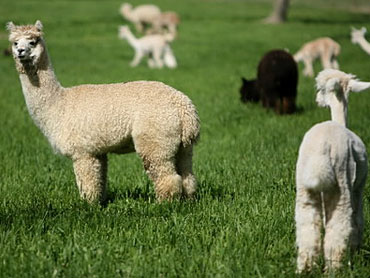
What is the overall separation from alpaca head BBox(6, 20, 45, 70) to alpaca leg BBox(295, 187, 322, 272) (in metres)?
3.43

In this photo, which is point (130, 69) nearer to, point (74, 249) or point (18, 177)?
point (18, 177)

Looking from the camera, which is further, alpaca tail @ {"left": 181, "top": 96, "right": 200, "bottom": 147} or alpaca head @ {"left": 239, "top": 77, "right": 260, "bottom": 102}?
alpaca head @ {"left": 239, "top": 77, "right": 260, "bottom": 102}

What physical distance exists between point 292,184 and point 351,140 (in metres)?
2.98

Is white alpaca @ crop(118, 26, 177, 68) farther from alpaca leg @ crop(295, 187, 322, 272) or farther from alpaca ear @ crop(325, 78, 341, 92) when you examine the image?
alpaca leg @ crop(295, 187, 322, 272)

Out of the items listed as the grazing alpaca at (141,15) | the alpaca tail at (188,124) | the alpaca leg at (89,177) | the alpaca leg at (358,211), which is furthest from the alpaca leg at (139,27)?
the alpaca leg at (358,211)

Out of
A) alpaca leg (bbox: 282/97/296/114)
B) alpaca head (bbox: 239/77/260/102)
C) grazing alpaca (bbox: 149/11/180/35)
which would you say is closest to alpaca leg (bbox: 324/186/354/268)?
alpaca leg (bbox: 282/97/296/114)

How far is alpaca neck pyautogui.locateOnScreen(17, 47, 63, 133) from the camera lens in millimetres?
6574

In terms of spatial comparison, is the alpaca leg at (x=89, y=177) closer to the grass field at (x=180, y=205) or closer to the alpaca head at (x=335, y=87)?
the grass field at (x=180, y=205)

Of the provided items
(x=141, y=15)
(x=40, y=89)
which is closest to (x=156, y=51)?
Answer: (x=141, y=15)

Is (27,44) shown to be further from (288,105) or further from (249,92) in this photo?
(249,92)

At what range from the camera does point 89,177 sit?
6.36m

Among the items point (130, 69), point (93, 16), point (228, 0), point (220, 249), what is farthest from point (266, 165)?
point (228, 0)

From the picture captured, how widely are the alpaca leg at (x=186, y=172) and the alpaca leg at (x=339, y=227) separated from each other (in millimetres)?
2512

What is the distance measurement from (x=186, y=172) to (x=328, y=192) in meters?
2.57
